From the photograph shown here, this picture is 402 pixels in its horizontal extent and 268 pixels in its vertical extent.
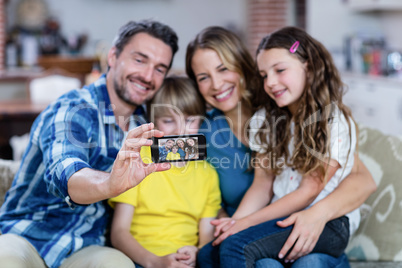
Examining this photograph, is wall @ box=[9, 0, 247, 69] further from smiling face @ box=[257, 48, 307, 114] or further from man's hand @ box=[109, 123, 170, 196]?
man's hand @ box=[109, 123, 170, 196]

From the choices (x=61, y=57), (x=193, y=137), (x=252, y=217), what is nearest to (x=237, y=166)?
(x=252, y=217)

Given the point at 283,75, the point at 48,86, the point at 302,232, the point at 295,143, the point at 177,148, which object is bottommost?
the point at 302,232

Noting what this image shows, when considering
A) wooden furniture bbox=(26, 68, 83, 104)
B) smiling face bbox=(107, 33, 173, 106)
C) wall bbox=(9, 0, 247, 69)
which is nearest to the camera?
smiling face bbox=(107, 33, 173, 106)

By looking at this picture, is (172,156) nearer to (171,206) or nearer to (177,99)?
(171,206)

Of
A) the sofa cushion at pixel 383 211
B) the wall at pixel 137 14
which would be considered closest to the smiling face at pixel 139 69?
the sofa cushion at pixel 383 211

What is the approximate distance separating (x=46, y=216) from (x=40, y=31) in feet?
17.8

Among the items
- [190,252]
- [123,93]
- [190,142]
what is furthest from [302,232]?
[123,93]

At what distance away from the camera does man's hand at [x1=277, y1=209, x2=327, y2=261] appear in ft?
4.91

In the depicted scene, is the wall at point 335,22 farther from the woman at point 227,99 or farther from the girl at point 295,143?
the girl at point 295,143

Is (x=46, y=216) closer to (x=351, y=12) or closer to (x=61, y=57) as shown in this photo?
(x=351, y=12)

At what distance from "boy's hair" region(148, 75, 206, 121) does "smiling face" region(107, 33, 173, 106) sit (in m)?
0.03

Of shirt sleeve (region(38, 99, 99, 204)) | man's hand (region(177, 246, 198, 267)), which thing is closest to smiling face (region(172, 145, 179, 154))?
shirt sleeve (region(38, 99, 99, 204))

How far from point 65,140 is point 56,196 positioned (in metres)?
0.19

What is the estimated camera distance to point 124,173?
1182mm
